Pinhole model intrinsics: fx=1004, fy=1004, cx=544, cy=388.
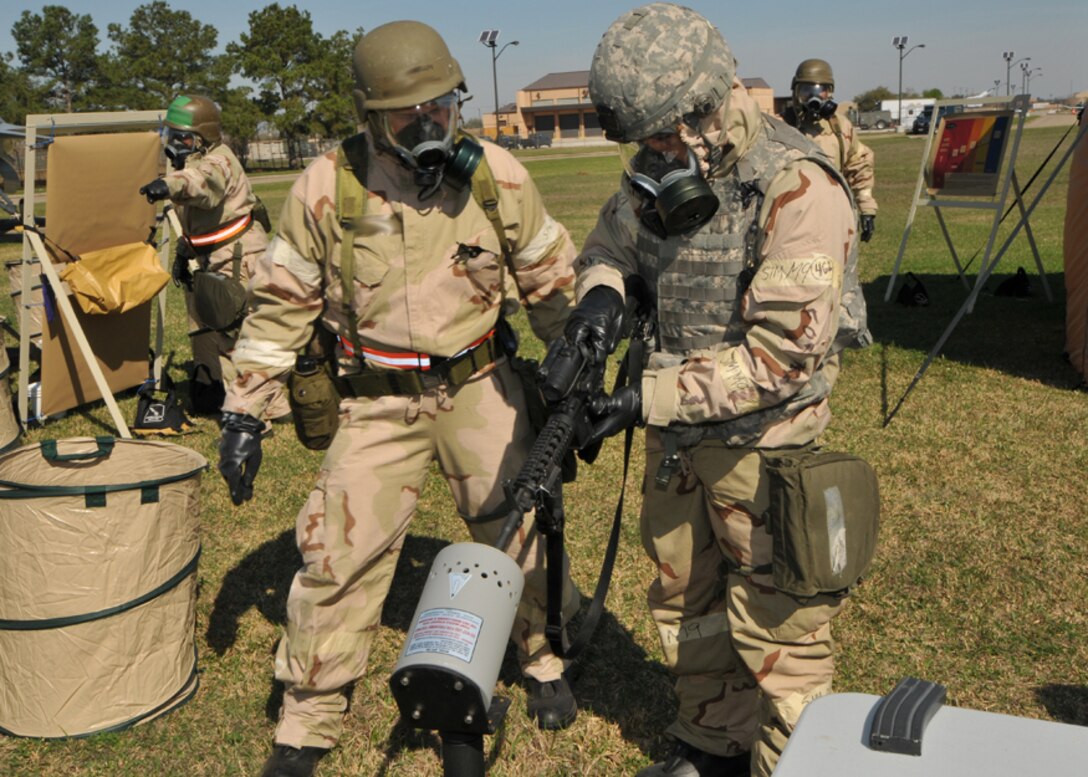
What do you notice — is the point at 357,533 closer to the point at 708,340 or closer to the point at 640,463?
the point at 708,340

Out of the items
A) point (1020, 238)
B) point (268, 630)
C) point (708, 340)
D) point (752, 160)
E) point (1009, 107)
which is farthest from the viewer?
point (1020, 238)

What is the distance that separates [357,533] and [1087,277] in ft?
21.0

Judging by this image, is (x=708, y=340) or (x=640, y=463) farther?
(x=640, y=463)

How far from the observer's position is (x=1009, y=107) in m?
9.97

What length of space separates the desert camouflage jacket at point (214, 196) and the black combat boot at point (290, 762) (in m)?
4.22

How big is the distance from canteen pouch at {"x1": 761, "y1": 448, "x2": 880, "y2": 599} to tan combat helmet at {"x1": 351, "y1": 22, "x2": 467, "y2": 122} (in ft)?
4.95

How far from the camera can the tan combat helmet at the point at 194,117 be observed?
281 inches

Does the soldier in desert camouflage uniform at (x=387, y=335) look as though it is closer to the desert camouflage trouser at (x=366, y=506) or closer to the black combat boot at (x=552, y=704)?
the desert camouflage trouser at (x=366, y=506)

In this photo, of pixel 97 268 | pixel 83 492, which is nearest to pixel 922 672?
pixel 83 492

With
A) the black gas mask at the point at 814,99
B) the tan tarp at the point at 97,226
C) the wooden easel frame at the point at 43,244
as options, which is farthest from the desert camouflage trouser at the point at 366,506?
the black gas mask at the point at 814,99

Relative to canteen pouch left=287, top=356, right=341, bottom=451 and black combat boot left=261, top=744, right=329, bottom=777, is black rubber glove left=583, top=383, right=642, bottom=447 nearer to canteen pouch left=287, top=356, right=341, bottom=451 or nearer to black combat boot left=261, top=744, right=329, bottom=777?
canteen pouch left=287, top=356, right=341, bottom=451

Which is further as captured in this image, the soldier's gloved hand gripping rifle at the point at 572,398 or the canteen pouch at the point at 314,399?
the canteen pouch at the point at 314,399

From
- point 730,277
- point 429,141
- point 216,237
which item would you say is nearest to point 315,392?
point 429,141

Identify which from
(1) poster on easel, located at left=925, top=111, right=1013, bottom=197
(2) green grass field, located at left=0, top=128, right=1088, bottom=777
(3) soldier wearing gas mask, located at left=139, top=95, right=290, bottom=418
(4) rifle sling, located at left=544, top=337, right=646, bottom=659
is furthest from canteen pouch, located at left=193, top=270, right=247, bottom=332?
(1) poster on easel, located at left=925, top=111, right=1013, bottom=197
